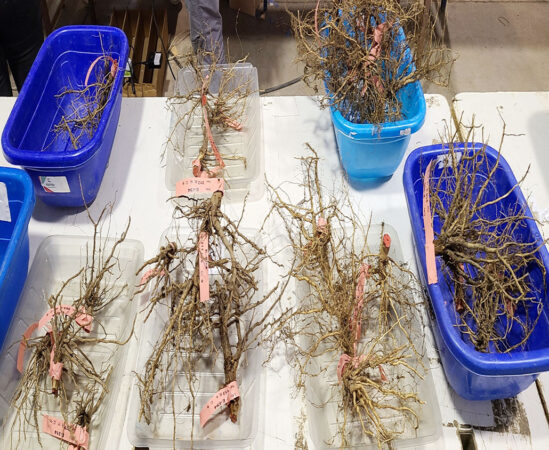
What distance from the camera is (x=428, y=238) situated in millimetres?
1062

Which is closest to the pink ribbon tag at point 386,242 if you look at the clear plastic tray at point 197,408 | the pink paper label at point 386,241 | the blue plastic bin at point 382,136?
the pink paper label at point 386,241

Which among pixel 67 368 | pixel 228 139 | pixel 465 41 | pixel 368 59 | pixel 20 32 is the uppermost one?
A: pixel 368 59

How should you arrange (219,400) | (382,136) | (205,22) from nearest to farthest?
(219,400) < (382,136) < (205,22)

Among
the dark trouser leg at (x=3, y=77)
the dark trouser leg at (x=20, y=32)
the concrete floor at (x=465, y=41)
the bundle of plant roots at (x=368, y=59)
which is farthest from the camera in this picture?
the concrete floor at (x=465, y=41)

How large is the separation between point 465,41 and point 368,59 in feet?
5.44

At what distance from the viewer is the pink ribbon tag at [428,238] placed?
1015mm

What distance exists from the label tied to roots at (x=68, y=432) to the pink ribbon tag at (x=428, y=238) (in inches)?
28.1

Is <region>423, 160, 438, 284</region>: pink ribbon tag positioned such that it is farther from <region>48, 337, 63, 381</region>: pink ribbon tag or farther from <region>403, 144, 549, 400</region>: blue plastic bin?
<region>48, 337, 63, 381</region>: pink ribbon tag

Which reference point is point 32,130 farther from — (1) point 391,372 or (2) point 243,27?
(2) point 243,27

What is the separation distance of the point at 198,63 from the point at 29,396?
1.00 meters

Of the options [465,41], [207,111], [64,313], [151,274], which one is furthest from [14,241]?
[465,41]

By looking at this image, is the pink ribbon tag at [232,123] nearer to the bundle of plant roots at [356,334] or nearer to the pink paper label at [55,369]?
the bundle of plant roots at [356,334]

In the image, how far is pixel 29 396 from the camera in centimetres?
106

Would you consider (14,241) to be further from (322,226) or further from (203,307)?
(322,226)
